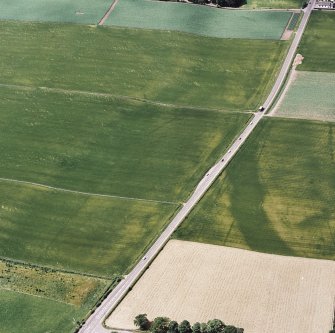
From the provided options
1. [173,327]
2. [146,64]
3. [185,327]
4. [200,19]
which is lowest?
[173,327]

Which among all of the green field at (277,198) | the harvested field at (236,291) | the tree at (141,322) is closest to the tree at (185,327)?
the harvested field at (236,291)

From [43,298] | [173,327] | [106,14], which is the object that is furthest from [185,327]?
[106,14]

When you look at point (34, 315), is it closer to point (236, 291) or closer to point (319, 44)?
point (236, 291)

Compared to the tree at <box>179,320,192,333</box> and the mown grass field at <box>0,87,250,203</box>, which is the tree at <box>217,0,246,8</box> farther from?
the tree at <box>179,320,192,333</box>

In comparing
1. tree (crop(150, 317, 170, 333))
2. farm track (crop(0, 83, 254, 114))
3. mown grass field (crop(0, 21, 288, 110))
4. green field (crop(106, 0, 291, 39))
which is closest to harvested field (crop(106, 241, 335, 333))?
tree (crop(150, 317, 170, 333))

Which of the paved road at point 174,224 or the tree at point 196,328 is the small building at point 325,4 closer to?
the paved road at point 174,224

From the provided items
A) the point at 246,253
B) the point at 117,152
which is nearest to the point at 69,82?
the point at 117,152
